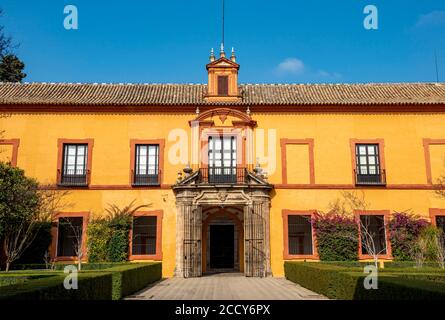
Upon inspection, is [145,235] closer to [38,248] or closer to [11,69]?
[38,248]

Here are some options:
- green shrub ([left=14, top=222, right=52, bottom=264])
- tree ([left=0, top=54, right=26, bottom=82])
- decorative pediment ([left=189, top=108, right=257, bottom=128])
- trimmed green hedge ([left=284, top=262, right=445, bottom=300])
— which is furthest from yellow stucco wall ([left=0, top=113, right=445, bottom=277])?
tree ([left=0, top=54, right=26, bottom=82])

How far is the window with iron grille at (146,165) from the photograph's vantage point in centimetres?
2092

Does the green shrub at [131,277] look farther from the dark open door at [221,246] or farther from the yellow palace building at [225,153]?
the dark open door at [221,246]

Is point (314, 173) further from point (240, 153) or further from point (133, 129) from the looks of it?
point (133, 129)

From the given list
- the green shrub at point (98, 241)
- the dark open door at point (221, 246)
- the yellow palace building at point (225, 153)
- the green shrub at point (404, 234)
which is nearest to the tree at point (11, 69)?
the yellow palace building at point (225, 153)

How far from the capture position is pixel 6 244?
1777 centimetres

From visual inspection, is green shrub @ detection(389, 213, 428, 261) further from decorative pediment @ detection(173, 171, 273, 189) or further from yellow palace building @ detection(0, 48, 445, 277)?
decorative pediment @ detection(173, 171, 273, 189)

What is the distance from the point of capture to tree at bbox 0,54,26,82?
37.8 metres

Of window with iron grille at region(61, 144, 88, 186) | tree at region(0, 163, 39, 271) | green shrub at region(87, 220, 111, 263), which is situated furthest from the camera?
window with iron grille at region(61, 144, 88, 186)

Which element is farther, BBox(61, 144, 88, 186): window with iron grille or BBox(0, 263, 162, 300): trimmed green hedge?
BBox(61, 144, 88, 186): window with iron grille

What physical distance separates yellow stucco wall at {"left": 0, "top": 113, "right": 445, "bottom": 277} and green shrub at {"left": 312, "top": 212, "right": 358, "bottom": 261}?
1014 mm

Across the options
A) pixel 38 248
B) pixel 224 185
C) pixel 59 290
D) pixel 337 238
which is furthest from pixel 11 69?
pixel 59 290

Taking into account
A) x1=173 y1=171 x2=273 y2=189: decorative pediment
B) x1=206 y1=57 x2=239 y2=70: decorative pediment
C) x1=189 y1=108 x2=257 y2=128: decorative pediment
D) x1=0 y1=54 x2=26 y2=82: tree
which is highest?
x1=0 y1=54 x2=26 y2=82: tree
